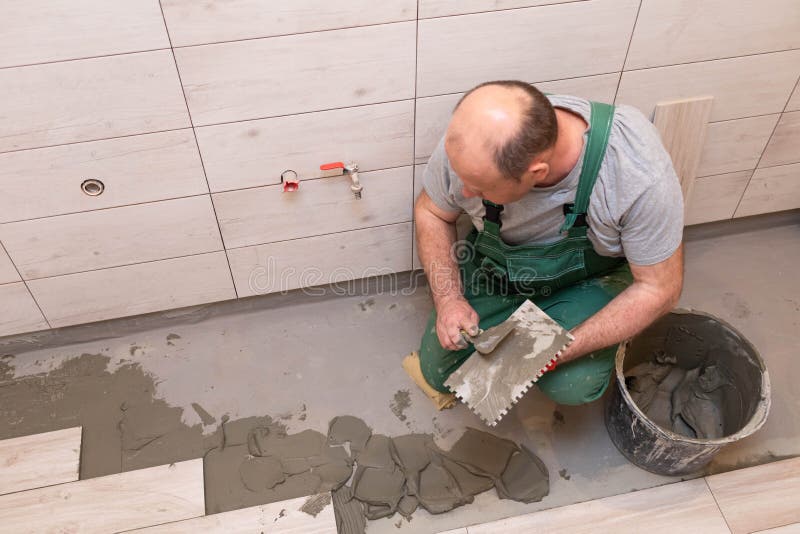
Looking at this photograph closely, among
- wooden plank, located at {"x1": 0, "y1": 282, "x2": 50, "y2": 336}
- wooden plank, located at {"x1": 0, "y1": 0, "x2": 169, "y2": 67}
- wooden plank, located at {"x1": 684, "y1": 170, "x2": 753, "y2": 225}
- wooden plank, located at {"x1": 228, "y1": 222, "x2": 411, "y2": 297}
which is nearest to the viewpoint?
wooden plank, located at {"x1": 0, "y1": 0, "x2": 169, "y2": 67}

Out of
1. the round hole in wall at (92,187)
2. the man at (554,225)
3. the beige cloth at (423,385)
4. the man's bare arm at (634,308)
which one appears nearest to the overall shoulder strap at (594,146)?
the man at (554,225)

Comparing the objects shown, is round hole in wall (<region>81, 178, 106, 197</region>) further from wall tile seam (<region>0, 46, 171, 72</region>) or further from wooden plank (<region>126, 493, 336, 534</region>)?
wooden plank (<region>126, 493, 336, 534</region>)

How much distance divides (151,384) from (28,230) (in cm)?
58

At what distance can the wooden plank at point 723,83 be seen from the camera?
1.79 metres

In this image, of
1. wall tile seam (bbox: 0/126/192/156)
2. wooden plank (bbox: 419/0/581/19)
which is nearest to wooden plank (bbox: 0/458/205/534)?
wall tile seam (bbox: 0/126/192/156)

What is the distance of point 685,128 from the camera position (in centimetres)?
191

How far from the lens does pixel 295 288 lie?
7.00ft

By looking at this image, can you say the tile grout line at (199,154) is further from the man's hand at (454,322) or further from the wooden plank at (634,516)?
the wooden plank at (634,516)

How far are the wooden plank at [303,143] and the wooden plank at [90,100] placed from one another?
0.40 ft

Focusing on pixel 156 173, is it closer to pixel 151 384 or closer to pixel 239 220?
pixel 239 220

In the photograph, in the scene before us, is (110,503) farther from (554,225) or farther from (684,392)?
(684,392)

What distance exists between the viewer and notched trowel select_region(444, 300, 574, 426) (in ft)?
4.97

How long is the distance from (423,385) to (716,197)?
122 cm

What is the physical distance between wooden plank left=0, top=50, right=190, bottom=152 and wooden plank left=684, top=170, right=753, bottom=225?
1.67 meters
